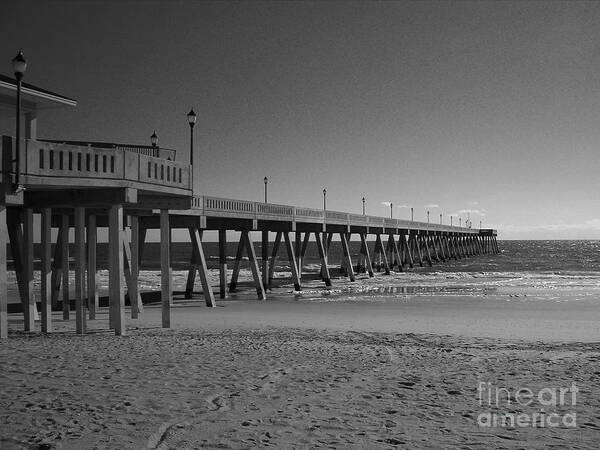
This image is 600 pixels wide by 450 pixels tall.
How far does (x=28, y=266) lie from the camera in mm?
13109

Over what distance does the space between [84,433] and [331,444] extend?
2659 millimetres

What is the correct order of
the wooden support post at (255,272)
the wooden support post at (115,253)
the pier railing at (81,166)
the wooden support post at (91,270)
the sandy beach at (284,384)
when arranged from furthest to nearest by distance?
the wooden support post at (255,272)
the wooden support post at (91,270)
the wooden support post at (115,253)
the pier railing at (81,166)
the sandy beach at (284,384)

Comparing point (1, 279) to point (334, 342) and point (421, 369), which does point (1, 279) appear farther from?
point (421, 369)

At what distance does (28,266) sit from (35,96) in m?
4.28

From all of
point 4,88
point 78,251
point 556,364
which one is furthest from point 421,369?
point 4,88

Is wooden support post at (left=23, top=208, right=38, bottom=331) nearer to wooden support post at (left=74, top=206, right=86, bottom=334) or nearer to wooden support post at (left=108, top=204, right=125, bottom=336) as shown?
wooden support post at (left=74, top=206, right=86, bottom=334)

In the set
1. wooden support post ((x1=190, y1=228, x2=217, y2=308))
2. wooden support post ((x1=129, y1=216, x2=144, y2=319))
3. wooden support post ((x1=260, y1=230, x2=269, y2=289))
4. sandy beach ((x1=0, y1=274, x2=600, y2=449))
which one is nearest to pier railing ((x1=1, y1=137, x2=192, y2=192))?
sandy beach ((x1=0, y1=274, x2=600, y2=449))

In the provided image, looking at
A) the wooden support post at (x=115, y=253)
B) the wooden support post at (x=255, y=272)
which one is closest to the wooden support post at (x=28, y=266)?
the wooden support post at (x=115, y=253)

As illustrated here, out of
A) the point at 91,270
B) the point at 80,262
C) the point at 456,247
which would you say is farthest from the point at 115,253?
the point at 456,247

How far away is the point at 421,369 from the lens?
934cm

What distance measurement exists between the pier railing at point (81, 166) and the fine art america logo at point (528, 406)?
8.16 metres

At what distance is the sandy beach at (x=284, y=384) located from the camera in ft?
19.5

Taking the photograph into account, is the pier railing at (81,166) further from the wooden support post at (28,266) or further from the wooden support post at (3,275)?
the wooden support post at (28,266)

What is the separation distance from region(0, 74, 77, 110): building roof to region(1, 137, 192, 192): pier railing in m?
3.41
